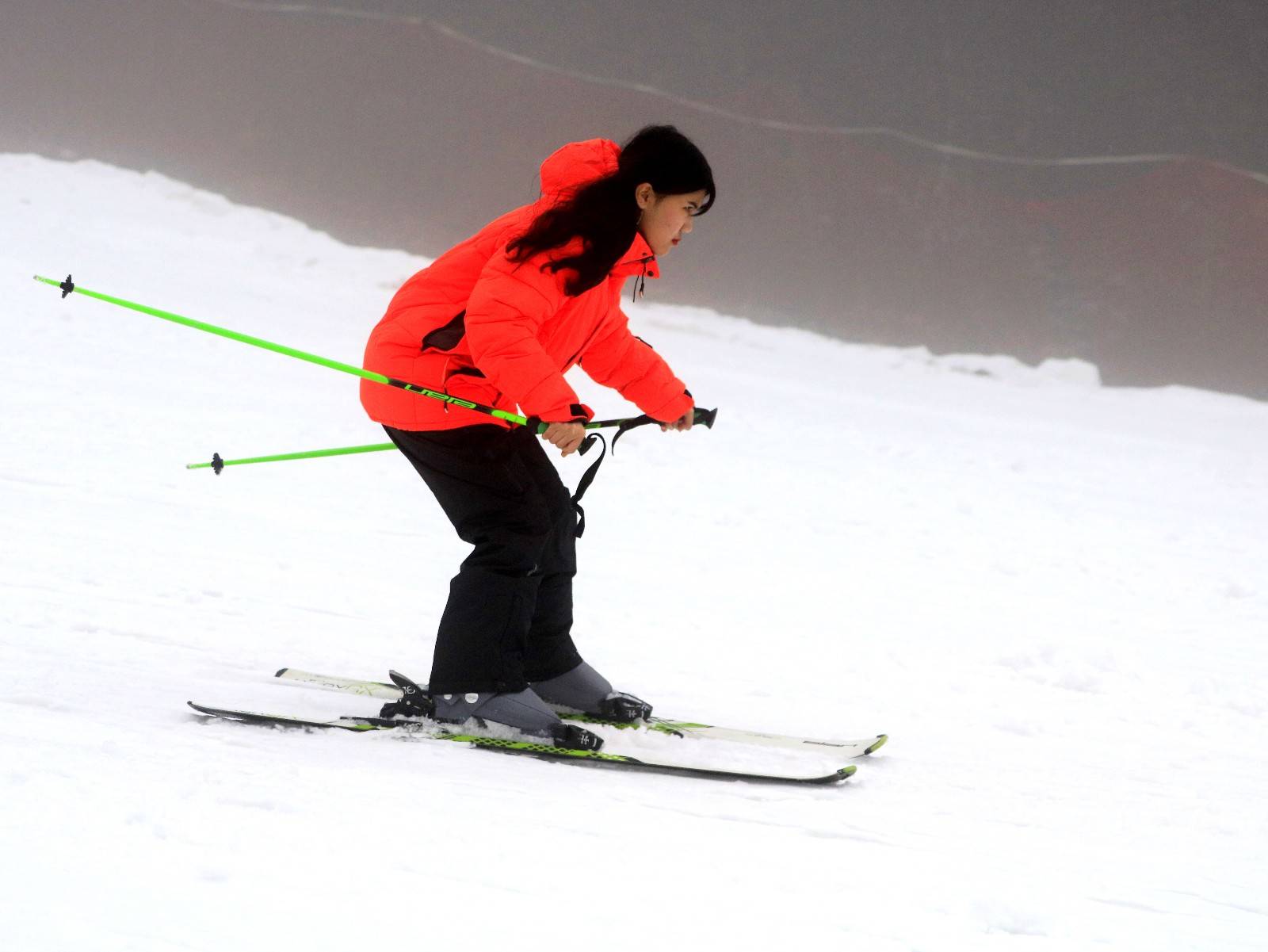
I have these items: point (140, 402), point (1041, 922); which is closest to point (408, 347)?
point (1041, 922)

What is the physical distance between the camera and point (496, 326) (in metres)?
2.00

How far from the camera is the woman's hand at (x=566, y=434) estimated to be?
2.06 m

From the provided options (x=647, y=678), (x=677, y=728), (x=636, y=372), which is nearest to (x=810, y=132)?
(x=647, y=678)

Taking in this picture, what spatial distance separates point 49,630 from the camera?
2.56m

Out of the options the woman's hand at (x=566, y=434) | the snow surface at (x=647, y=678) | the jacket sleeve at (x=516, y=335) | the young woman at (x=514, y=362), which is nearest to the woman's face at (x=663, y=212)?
the young woman at (x=514, y=362)

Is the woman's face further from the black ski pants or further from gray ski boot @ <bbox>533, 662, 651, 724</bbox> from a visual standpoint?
gray ski boot @ <bbox>533, 662, 651, 724</bbox>

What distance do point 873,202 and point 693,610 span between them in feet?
22.8

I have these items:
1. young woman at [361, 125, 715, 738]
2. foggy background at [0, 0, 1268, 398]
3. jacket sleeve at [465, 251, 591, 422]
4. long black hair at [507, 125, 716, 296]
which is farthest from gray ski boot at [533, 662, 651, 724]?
foggy background at [0, 0, 1268, 398]

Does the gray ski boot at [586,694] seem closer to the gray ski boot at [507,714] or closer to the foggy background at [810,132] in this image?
the gray ski boot at [507,714]

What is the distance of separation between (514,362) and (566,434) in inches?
6.1

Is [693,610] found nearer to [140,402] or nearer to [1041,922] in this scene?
Result: [1041,922]

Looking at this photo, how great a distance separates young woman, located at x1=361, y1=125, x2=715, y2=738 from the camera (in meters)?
2.03

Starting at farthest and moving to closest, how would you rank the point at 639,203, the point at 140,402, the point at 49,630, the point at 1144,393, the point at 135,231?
the point at 135,231 → the point at 1144,393 → the point at 140,402 → the point at 49,630 → the point at 639,203

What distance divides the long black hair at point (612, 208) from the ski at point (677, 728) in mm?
855
